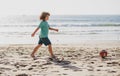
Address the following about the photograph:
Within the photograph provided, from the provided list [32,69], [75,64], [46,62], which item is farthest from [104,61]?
[32,69]

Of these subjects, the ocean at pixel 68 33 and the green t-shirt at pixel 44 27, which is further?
the ocean at pixel 68 33

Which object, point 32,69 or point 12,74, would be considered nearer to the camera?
point 12,74

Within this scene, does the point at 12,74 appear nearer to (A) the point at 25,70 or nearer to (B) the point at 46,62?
(A) the point at 25,70

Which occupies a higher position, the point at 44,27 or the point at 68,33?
the point at 44,27

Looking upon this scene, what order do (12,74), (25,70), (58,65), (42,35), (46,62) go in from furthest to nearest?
(42,35) < (46,62) < (58,65) < (25,70) < (12,74)

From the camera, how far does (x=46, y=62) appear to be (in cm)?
909

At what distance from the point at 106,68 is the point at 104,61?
1.39 m

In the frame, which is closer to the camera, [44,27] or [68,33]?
[44,27]

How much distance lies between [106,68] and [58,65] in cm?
143

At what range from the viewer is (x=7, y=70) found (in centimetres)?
773

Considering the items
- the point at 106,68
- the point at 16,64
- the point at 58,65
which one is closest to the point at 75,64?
the point at 58,65

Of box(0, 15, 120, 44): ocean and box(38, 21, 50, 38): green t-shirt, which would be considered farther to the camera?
box(0, 15, 120, 44): ocean

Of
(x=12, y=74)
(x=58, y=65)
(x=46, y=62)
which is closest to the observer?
(x=12, y=74)

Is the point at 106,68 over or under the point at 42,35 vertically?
under
